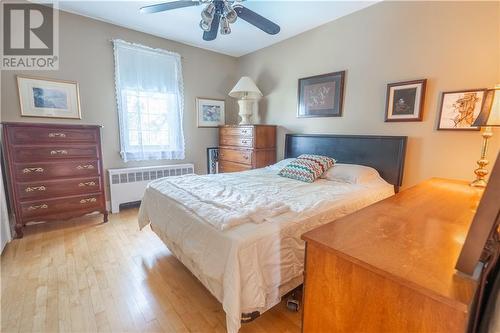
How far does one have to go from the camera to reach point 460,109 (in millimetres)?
1994

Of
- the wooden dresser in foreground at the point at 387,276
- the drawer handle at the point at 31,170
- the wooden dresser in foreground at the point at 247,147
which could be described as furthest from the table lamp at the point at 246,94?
the wooden dresser in foreground at the point at 387,276

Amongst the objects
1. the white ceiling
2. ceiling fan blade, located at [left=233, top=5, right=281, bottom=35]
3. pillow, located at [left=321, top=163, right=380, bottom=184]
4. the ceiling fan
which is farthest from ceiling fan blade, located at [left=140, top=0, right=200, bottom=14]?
pillow, located at [left=321, top=163, right=380, bottom=184]

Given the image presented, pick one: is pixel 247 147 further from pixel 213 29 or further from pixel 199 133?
pixel 213 29

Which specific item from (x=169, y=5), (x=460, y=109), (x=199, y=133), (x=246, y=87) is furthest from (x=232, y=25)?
(x=460, y=109)

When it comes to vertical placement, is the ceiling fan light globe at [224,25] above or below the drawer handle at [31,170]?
above

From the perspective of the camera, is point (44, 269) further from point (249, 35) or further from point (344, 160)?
point (249, 35)

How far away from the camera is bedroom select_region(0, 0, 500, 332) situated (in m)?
1.50

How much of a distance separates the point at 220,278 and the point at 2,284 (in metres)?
1.81

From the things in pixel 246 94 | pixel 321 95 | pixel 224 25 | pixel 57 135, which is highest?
pixel 224 25

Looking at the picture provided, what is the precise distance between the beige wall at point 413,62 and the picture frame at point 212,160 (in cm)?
171

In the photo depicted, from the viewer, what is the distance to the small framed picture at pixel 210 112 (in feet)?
13.1

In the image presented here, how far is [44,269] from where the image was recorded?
193 cm

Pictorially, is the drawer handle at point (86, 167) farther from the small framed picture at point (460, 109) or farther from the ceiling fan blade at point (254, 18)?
the small framed picture at point (460, 109)

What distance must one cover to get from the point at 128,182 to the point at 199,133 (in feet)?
4.58
